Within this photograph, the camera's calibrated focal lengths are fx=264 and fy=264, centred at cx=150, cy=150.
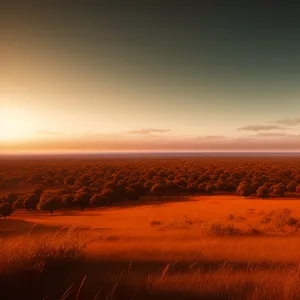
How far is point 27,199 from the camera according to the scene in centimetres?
3334

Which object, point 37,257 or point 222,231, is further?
point 222,231

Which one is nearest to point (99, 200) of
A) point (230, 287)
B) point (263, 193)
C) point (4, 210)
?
point (4, 210)

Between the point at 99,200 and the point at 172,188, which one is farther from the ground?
the point at 172,188

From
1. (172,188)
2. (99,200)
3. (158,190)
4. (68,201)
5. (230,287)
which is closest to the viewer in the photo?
(230,287)

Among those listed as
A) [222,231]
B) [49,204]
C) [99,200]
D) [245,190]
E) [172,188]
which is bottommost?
[99,200]

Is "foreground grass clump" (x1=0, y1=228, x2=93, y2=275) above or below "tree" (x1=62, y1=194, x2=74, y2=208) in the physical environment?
above

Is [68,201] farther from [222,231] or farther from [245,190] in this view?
[245,190]

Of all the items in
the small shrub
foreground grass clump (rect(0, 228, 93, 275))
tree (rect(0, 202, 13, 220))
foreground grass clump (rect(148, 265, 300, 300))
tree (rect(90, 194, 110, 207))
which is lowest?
tree (rect(90, 194, 110, 207))

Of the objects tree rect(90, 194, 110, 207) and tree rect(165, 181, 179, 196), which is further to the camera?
tree rect(165, 181, 179, 196)

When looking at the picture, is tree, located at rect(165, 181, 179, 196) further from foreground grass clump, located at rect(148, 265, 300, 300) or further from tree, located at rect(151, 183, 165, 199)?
foreground grass clump, located at rect(148, 265, 300, 300)

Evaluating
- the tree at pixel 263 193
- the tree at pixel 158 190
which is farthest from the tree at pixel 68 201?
the tree at pixel 263 193

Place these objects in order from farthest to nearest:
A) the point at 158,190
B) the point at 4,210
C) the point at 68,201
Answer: the point at 158,190 < the point at 68,201 < the point at 4,210

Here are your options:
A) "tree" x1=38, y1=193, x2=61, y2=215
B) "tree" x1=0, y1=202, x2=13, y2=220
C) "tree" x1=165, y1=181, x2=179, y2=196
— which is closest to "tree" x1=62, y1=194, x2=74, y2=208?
"tree" x1=38, y1=193, x2=61, y2=215

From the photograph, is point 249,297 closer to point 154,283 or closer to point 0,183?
point 154,283
